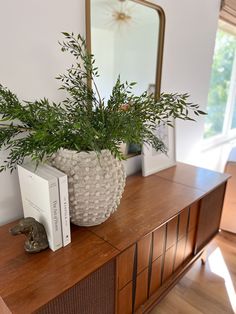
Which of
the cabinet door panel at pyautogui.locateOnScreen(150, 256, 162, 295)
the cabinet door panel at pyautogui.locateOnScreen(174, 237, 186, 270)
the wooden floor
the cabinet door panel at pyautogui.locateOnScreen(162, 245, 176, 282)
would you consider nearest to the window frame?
the wooden floor

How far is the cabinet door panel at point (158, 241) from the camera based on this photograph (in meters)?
1.02

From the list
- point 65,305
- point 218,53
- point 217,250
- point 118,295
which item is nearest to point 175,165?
point 217,250

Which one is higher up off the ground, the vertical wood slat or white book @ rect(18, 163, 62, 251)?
white book @ rect(18, 163, 62, 251)

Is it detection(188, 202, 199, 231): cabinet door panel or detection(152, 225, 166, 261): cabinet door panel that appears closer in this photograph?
detection(152, 225, 166, 261): cabinet door panel

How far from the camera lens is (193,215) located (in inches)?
50.3

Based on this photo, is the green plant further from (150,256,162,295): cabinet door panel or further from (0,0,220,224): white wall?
(150,256,162,295): cabinet door panel

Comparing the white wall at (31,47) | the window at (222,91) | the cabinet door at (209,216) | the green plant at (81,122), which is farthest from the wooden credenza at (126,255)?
the window at (222,91)

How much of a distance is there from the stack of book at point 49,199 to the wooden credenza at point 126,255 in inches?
2.4

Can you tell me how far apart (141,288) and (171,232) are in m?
0.28

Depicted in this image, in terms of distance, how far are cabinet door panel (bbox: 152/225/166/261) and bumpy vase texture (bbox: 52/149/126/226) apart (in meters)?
0.26

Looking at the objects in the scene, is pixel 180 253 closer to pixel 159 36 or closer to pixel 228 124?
pixel 159 36

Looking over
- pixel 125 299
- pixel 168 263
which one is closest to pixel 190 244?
pixel 168 263

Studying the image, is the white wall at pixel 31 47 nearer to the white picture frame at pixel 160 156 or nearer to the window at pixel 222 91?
the white picture frame at pixel 160 156

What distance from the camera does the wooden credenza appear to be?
2.27ft
